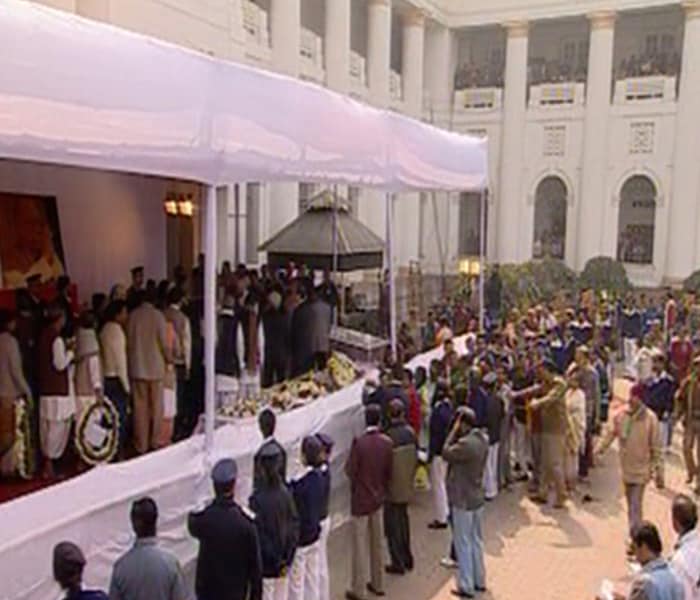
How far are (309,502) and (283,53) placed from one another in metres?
17.0

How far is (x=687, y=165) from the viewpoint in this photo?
26984mm

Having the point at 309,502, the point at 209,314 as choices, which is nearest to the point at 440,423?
the point at 309,502

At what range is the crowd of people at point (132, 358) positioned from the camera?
6.71m

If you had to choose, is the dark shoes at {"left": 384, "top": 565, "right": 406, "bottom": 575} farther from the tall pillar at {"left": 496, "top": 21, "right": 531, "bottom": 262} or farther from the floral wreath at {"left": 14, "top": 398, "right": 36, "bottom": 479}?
the tall pillar at {"left": 496, "top": 21, "right": 531, "bottom": 262}

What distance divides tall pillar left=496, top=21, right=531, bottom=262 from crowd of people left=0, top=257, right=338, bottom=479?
21571 millimetres

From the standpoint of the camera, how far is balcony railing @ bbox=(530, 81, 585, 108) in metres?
29.0

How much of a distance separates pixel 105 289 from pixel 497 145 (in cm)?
2209

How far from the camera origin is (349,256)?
12.3m

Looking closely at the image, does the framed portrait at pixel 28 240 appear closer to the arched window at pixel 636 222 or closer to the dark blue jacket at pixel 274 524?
the dark blue jacket at pixel 274 524

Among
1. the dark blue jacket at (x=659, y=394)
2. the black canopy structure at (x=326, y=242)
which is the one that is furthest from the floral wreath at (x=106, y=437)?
the dark blue jacket at (x=659, y=394)

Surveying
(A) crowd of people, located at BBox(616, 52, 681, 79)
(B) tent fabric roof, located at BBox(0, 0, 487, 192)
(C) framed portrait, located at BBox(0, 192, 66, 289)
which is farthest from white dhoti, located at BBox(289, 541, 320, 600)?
(A) crowd of people, located at BBox(616, 52, 681, 79)

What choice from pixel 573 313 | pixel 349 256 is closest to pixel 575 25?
pixel 573 313

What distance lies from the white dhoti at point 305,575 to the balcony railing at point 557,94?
25.9 m

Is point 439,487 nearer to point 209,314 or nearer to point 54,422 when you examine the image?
point 209,314
